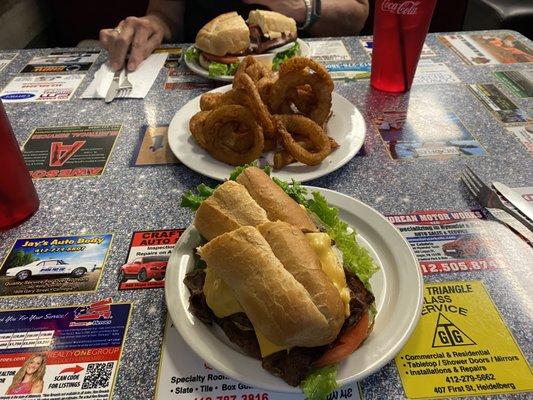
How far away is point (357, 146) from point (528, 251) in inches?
23.8

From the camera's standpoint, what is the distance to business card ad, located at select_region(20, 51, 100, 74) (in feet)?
7.27

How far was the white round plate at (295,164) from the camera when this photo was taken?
140cm

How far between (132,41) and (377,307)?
1.91m

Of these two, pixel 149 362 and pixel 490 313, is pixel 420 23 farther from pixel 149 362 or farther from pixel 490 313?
pixel 149 362

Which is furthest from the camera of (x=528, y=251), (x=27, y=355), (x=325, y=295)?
(x=528, y=251)

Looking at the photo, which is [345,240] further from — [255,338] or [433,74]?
[433,74]

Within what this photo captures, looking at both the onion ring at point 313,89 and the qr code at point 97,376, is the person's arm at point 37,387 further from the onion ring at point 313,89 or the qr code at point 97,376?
the onion ring at point 313,89

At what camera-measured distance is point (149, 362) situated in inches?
36.2

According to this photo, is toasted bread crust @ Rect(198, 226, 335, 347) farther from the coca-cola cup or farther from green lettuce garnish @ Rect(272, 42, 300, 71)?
green lettuce garnish @ Rect(272, 42, 300, 71)

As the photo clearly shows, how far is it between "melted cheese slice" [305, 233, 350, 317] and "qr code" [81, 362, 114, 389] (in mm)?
495

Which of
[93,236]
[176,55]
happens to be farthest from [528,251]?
[176,55]

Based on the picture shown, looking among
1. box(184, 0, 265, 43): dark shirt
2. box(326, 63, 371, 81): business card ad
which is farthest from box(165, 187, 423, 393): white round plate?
box(184, 0, 265, 43): dark shirt

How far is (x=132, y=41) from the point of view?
2.26 m

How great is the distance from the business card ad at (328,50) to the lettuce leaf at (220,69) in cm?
47
